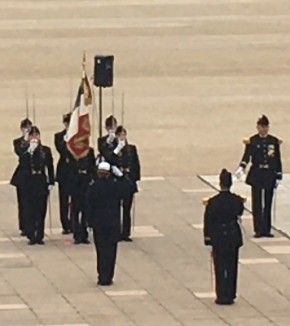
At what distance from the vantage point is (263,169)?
2125 cm

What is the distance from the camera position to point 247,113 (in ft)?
105

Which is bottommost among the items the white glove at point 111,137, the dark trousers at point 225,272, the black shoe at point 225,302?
the black shoe at point 225,302

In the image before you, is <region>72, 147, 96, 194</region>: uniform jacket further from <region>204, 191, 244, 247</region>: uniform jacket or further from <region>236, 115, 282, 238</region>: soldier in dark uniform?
<region>204, 191, 244, 247</region>: uniform jacket

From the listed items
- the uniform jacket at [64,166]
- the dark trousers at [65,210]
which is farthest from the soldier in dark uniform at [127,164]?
the dark trousers at [65,210]

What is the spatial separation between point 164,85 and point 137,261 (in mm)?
15390

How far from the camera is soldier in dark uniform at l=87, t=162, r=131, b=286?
1867 cm

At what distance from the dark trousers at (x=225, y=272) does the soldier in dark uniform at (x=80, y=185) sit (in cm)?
318

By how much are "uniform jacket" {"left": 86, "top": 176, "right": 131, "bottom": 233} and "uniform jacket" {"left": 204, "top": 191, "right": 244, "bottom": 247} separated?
1172mm

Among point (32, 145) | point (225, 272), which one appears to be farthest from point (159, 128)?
point (225, 272)

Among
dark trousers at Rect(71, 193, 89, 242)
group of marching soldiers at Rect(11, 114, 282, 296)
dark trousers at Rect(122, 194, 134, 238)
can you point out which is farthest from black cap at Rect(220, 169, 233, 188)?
dark trousers at Rect(71, 193, 89, 242)

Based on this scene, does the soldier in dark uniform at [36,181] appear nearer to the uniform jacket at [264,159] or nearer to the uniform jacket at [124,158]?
the uniform jacket at [124,158]

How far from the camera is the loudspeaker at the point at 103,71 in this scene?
2230 cm

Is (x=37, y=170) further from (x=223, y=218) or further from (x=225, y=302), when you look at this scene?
(x=225, y=302)

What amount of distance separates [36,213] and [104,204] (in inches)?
96.6
